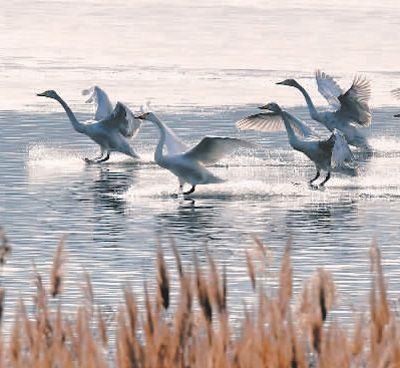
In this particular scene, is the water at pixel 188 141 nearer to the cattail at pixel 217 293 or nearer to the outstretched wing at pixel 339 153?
the outstretched wing at pixel 339 153

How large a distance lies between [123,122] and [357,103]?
12.6 feet

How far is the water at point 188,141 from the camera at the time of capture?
50.0 ft

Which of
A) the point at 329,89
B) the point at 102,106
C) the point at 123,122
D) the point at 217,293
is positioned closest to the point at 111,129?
the point at 123,122

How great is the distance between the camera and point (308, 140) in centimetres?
2362

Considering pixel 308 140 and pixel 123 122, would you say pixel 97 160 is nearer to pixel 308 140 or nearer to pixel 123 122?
pixel 123 122

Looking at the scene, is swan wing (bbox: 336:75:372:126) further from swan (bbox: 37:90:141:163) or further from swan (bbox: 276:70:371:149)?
swan (bbox: 37:90:141:163)

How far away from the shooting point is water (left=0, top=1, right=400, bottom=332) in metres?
15.2

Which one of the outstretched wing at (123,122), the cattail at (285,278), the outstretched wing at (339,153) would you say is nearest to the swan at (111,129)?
the outstretched wing at (123,122)

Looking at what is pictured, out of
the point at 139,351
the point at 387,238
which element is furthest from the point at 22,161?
the point at 139,351

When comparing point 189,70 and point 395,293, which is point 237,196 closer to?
point 395,293

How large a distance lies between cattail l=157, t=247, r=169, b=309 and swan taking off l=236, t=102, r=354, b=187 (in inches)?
615

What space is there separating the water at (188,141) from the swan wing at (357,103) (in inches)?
23.0

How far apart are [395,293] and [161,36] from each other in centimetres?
3525

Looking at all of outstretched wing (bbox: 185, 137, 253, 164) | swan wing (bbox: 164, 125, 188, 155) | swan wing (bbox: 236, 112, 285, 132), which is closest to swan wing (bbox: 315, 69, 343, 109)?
swan wing (bbox: 236, 112, 285, 132)
